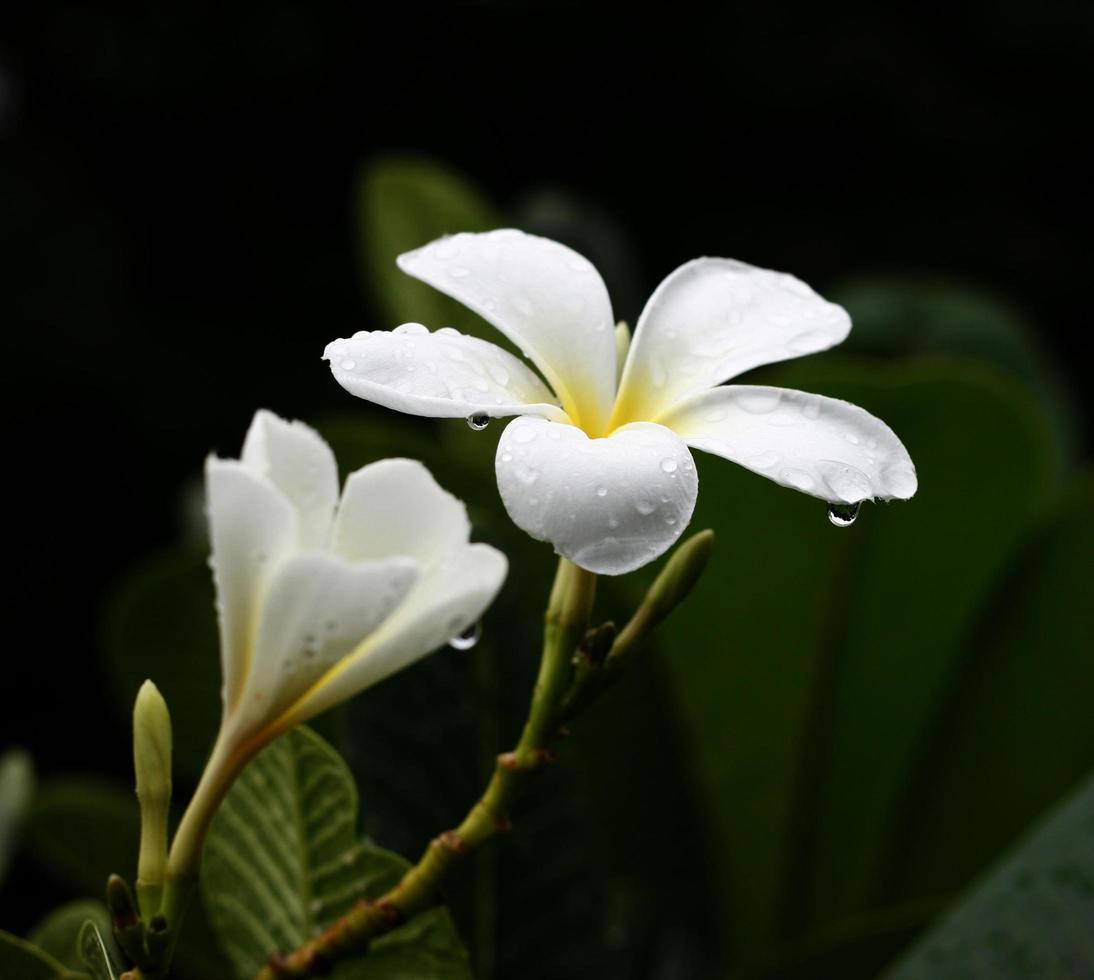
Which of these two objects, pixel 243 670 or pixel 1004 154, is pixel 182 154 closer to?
pixel 1004 154

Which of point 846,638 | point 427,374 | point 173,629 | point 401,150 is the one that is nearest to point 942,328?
point 846,638

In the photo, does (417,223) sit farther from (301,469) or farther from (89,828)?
(301,469)

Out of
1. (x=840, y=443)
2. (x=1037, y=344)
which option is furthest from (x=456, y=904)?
(x=1037, y=344)

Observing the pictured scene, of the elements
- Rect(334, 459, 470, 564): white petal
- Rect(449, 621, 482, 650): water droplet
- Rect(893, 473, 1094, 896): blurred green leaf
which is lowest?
Rect(893, 473, 1094, 896): blurred green leaf

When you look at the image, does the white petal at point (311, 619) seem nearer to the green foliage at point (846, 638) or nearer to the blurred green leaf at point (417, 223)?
the green foliage at point (846, 638)

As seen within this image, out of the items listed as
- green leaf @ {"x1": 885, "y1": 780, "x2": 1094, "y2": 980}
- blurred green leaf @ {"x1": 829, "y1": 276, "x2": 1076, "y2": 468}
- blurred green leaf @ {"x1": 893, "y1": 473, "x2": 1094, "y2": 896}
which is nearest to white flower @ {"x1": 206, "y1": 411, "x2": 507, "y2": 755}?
green leaf @ {"x1": 885, "y1": 780, "x2": 1094, "y2": 980}

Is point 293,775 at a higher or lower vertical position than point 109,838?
higher

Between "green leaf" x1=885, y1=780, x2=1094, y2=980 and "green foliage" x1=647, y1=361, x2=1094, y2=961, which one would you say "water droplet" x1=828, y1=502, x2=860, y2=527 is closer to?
"green leaf" x1=885, y1=780, x2=1094, y2=980
